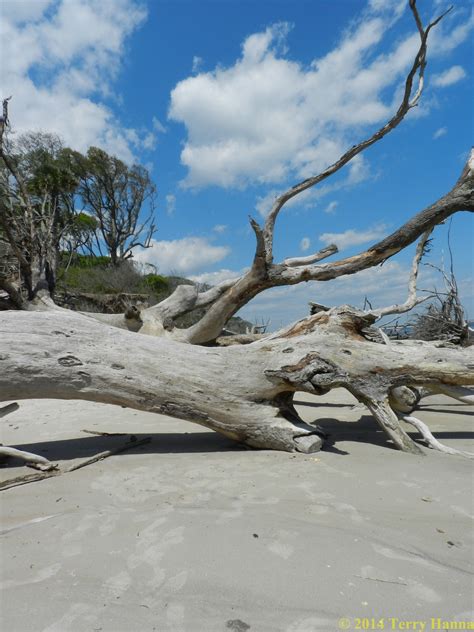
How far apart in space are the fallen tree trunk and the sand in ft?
1.13

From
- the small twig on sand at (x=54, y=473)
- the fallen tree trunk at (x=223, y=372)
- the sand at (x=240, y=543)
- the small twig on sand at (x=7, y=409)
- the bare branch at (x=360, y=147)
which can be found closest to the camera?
the sand at (x=240, y=543)

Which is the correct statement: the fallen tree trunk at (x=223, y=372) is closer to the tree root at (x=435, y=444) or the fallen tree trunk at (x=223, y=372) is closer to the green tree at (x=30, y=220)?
the tree root at (x=435, y=444)

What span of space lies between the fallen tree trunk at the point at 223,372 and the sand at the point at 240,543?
1.13 ft

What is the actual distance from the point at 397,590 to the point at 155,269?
836 inches

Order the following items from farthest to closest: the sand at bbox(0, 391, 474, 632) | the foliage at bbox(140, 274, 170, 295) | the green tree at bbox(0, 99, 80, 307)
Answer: the foliage at bbox(140, 274, 170, 295) < the green tree at bbox(0, 99, 80, 307) < the sand at bbox(0, 391, 474, 632)

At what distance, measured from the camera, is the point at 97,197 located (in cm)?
2395

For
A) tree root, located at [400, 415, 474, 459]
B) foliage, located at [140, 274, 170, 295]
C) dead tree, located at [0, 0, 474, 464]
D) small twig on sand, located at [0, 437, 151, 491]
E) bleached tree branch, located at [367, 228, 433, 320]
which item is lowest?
small twig on sand, located at [0, 437, 151, 491]

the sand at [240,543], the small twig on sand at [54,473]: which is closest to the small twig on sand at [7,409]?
the sand at [240,543]

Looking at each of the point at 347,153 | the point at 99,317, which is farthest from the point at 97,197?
the point at 347,153

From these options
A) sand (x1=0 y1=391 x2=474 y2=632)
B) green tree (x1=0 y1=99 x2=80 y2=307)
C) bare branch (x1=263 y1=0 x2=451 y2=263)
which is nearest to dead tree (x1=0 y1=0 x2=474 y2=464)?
sand (x1=0 y1=391 x2=474 y2=632)

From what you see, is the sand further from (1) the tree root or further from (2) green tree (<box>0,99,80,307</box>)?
(2) green tree (<box>0,99,80,307</box>)

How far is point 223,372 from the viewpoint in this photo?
381 centimetres

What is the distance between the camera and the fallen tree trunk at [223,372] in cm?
353

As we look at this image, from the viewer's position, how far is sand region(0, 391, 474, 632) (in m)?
1.52
